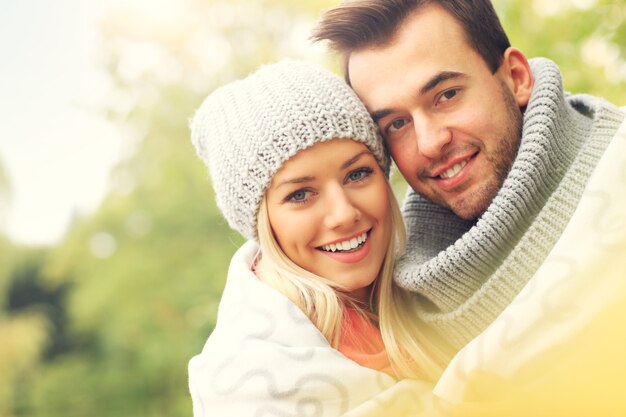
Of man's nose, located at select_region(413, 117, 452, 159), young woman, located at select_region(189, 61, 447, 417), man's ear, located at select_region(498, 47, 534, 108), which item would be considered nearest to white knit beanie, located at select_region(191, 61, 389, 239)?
young woman, located at select_region(189, 61, 447, 417)

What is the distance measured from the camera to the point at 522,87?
7.55ft

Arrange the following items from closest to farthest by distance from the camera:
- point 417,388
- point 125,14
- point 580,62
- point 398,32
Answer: point 417,388
point 398,32
point 580,62
point 125,14

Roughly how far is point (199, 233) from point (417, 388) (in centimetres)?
656

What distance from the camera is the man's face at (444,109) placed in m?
2.17

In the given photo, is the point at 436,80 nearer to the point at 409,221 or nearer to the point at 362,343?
the point at 409,221

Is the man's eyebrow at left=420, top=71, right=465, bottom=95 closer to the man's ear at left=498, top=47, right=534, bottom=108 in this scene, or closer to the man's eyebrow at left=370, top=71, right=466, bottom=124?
Answer: the man's eyebrow at left=370, top=71, right=466, bottom=124

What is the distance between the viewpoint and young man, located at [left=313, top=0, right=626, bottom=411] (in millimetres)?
1637

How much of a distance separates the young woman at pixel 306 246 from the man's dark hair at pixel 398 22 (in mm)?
204

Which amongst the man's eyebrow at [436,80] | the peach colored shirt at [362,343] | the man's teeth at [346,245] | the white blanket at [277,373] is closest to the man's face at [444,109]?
the man's eyebrow at [436,80]

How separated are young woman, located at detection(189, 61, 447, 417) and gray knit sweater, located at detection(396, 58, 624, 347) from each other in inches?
6.1

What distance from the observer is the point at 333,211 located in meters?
2.06

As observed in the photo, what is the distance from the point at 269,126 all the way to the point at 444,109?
56 cm

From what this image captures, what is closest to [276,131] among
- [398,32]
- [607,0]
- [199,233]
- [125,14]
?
[398,32]

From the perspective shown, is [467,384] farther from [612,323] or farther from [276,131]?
[276,131]
